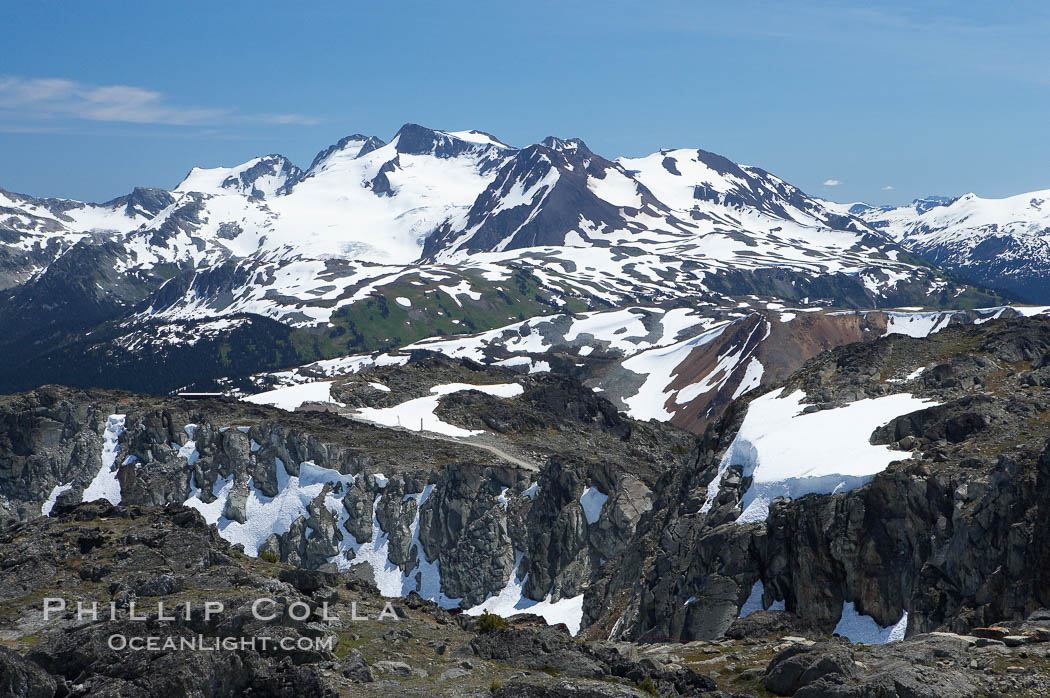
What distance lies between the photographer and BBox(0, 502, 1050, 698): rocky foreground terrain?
101ft

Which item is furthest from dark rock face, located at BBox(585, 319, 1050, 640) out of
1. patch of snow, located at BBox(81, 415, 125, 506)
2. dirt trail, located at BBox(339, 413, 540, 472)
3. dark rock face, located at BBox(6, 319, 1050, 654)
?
patch of snow, located at BBox(81, 415, 125, 506)

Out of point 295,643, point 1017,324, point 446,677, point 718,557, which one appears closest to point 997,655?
point 446,677

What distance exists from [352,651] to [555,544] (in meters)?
67.7

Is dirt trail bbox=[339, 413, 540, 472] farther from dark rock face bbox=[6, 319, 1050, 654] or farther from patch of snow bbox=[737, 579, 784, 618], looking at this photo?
patch of snow bbox=[737, 579, 784, 618]

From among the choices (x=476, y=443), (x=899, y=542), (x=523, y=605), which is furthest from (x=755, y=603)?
(x=476, y=443)

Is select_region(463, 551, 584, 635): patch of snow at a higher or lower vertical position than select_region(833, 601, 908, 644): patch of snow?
lower

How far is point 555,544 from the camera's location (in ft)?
336

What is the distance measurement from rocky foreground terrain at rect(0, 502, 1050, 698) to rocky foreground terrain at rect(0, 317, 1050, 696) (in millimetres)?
120

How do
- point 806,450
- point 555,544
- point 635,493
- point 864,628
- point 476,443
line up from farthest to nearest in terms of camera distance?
point 476,443 → point 635,493 → point 555,544 → point 806,450 → point 864,628

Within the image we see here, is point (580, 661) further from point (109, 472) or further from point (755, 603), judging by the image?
point (109, 472)

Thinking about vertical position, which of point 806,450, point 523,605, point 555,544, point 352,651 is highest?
point 806,450

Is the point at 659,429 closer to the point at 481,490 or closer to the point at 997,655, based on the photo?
the point at 481,490

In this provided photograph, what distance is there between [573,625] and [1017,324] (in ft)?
170

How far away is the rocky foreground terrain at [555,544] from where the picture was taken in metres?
A: 34.1
